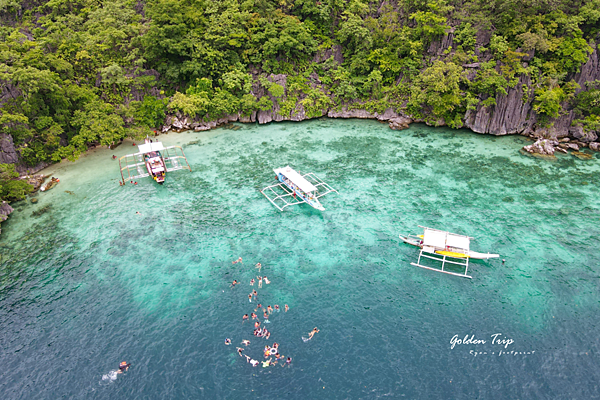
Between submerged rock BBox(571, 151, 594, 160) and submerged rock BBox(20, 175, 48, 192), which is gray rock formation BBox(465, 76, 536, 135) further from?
submerged rock BBox(20, 175, 48, 192)

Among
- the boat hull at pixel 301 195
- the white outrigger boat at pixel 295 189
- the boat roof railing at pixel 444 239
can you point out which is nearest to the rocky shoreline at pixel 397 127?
the white outrigger boat at pixel 295 189

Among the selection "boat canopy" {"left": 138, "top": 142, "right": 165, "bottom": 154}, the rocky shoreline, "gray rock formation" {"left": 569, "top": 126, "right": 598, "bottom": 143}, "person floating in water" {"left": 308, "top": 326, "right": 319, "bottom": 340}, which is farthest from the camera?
"gray rock formation" {"left": 569, "top": 126, "right": 598, "bottom": 143}

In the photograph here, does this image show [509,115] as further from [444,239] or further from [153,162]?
[153,162]

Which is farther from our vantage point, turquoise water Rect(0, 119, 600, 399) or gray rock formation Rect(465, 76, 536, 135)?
gray rock formation Rect(465, 76, 536, 135)

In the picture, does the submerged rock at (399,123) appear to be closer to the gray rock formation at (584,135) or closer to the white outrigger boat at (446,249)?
the gray rock formation at (584,135)

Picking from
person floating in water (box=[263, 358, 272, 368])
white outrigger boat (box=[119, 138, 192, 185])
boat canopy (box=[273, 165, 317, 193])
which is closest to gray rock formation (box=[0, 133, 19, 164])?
white outrigger boat (box=[119, 138, 192, 185])

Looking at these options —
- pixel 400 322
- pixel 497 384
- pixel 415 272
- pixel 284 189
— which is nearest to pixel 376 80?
pixel 284 189

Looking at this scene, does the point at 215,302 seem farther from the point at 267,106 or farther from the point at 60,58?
the point at 60,58
